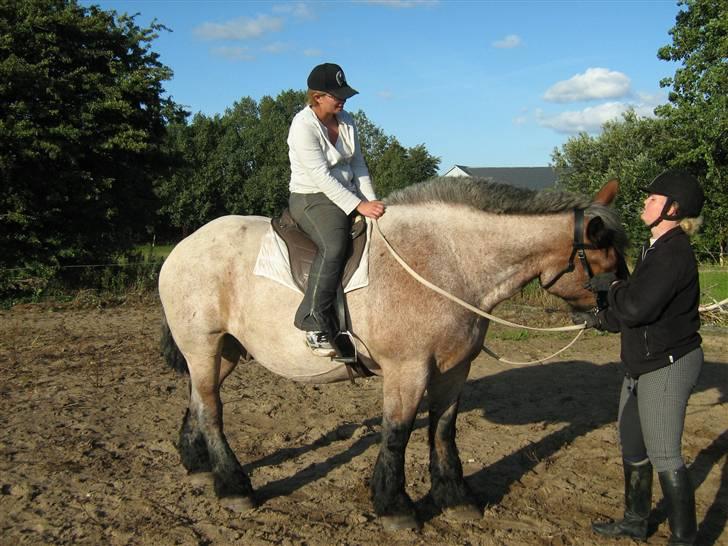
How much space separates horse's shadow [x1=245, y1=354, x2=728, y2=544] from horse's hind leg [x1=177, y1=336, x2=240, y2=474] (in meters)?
0.42

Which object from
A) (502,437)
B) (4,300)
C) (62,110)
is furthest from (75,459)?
(62,110)

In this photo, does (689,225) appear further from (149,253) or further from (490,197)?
(149,253)

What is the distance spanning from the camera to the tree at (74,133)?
487 inches

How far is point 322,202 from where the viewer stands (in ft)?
13.0

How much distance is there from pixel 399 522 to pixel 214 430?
5.02ft

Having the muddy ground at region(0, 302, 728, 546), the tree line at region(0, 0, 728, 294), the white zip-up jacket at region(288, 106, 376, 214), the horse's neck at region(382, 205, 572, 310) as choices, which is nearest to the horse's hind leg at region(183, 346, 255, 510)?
the muddy ground at region(0, 302, 728, 546)

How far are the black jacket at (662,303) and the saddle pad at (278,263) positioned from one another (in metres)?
1.47

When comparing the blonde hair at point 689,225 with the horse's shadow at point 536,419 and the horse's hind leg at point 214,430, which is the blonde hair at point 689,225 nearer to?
the horse's shadow at point 536,419

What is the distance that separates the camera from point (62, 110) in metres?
13.0

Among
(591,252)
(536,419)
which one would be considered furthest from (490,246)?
(536,419)

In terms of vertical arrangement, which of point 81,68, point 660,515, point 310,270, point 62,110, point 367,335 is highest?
point 81,68

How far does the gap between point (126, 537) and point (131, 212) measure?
1174 centimetres

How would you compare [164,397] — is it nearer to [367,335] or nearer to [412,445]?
[412,445]

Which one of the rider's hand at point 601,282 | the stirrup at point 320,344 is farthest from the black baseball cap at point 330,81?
the rider's hand at point 601,282
